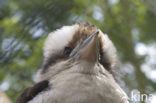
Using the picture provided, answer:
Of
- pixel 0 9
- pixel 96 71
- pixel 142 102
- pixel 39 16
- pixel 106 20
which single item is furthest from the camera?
pixel 106 20

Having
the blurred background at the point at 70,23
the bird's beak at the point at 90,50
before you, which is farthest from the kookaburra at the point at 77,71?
the blurred background at the point at 70,23

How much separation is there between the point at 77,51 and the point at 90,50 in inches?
6.3

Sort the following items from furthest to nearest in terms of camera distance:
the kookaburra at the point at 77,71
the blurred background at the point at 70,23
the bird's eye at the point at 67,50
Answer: the blurred background at the point at 70,23 → the bird's eye at the point at 67,50 → the kookaburra at the point at 77,71

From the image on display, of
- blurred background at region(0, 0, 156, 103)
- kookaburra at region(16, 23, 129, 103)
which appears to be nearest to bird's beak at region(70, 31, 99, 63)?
kookaburra at region(16, 23, 129, 103)

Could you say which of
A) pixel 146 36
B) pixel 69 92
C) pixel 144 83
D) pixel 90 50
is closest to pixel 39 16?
pixel 90 50

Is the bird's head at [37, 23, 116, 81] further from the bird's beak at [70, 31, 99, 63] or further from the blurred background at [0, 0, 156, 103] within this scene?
the blurred background at [0, 0, 156, 103]

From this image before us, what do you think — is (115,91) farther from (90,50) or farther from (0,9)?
(0,9)

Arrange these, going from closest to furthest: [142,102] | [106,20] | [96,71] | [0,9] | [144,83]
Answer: [96,71]
[142,102]
[0,9]
[144,83]
[106,20]

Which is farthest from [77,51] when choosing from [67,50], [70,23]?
[70,23]

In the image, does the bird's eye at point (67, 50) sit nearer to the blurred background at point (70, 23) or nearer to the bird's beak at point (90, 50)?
the bird's beak at point (90, 50)

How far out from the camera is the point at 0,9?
379 centimetres

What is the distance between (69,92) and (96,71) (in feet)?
0.94

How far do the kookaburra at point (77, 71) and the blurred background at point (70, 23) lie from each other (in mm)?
321

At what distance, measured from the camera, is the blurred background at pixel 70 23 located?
316 centimetres
